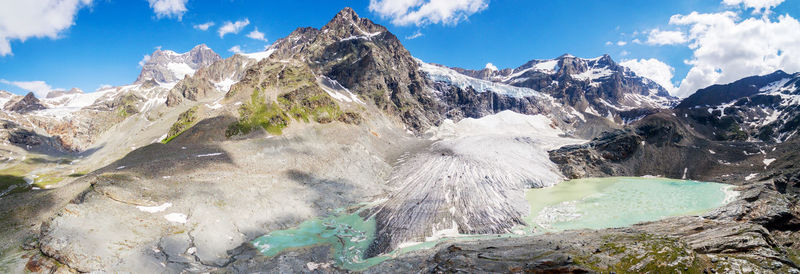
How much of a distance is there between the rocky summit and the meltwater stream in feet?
1.47

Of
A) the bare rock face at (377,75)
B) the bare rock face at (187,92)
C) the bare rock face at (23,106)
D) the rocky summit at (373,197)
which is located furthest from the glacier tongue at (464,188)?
the bare rock face at (23,106)

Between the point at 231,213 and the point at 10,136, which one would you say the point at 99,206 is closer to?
the point at 231,213

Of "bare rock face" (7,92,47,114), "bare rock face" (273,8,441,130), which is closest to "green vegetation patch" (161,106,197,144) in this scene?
"bare rock face" (273,8,441,130)

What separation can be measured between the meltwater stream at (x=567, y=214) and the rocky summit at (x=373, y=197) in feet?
1.47

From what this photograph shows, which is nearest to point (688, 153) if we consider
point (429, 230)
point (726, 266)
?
point (429, 230)

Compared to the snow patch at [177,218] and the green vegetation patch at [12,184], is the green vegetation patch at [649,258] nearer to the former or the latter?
the snow patch at [177,218]

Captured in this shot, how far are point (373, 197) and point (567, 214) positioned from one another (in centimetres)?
3292

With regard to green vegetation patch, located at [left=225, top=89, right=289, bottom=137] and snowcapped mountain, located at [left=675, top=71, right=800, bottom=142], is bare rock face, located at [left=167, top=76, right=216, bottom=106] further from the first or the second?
snowcapped mountain, located at [left=675, top=71, right=800, bottom=142]

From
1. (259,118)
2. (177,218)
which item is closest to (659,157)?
(177,218)

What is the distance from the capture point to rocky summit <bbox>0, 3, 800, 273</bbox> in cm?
2238

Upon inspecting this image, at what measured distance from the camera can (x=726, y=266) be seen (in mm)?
15219

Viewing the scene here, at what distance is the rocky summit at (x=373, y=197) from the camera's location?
73.4 ft

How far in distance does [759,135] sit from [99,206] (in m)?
171

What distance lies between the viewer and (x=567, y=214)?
49.7 m
